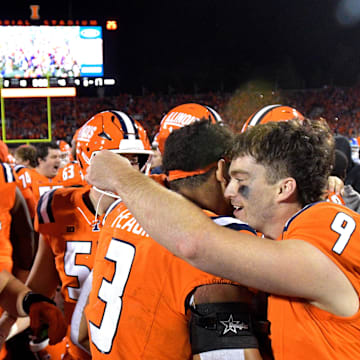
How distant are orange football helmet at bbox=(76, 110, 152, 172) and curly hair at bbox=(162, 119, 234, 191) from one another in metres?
0.83

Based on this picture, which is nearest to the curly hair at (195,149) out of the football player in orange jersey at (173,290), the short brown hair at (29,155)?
the football player in orange jersey at (173,290)

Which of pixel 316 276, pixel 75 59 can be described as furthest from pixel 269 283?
pixel 75 59

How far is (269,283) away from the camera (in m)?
1.19

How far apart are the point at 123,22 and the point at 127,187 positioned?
3215 cm

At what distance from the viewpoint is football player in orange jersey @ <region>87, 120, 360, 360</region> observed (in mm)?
1189

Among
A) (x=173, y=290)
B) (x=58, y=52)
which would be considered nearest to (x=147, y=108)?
(x=58, y=52)

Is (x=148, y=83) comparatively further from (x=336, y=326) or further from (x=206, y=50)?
(x=336, y=326)

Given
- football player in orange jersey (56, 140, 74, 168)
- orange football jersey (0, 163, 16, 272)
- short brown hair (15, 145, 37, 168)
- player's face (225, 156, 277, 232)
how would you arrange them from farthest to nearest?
football player in orange jersey (56, 140, 74, 168) → short brown hair (15, 145, 37, 168) → orange football jersey (0, 163, 16, 272) → player's face (225, 156, 277, 232)

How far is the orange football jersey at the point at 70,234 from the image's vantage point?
2.49 m

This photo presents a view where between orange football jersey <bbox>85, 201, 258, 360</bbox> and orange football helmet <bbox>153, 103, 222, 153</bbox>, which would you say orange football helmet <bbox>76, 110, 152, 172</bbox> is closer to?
orange football helmet <bbox>153, 103, 222, 153</bbox>

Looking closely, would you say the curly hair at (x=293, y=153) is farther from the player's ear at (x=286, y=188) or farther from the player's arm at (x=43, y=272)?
the player's arm at (x=43, y=272)

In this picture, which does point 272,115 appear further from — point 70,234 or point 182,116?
point 70,234

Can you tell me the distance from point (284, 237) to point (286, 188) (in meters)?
0.21

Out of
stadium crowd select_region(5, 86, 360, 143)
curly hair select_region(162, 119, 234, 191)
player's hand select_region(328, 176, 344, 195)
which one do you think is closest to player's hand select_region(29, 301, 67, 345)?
curly hair select_region(162, 119, 234, 191)
